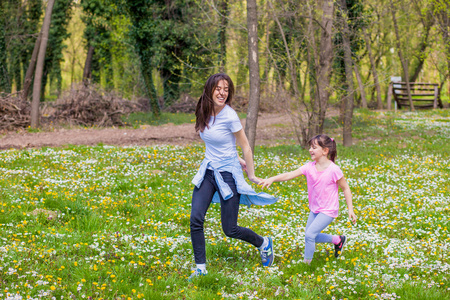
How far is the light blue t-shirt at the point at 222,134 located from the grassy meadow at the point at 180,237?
4.69 feet

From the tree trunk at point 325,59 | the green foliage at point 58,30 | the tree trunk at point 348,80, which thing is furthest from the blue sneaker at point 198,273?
the green foliage at point 58,30

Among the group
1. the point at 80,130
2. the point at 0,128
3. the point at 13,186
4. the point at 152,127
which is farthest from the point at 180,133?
the point at 13,186

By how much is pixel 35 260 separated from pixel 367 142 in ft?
48.0

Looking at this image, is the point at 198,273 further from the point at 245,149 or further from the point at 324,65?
the point at 324,65

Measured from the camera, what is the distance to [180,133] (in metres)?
20.2

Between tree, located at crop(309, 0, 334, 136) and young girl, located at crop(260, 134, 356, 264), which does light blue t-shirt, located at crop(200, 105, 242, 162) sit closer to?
young girl, located at crop(260, 134, 356, 264)

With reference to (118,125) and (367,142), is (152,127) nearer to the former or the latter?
(118,125)

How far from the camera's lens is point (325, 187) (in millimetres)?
5566

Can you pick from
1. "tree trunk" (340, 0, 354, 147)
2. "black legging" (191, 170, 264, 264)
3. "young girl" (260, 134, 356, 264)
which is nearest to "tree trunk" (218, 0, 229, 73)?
"tree trunk" (340, 0, 354, 147)

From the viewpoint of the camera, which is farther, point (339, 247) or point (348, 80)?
point (348, 80)

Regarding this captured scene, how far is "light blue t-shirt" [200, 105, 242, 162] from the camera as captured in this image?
514 cm

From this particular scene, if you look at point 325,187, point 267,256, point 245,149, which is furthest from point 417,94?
point 245,149

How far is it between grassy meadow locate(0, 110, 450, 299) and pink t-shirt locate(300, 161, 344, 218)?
2.34 feet

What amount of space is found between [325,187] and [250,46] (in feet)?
20.0
